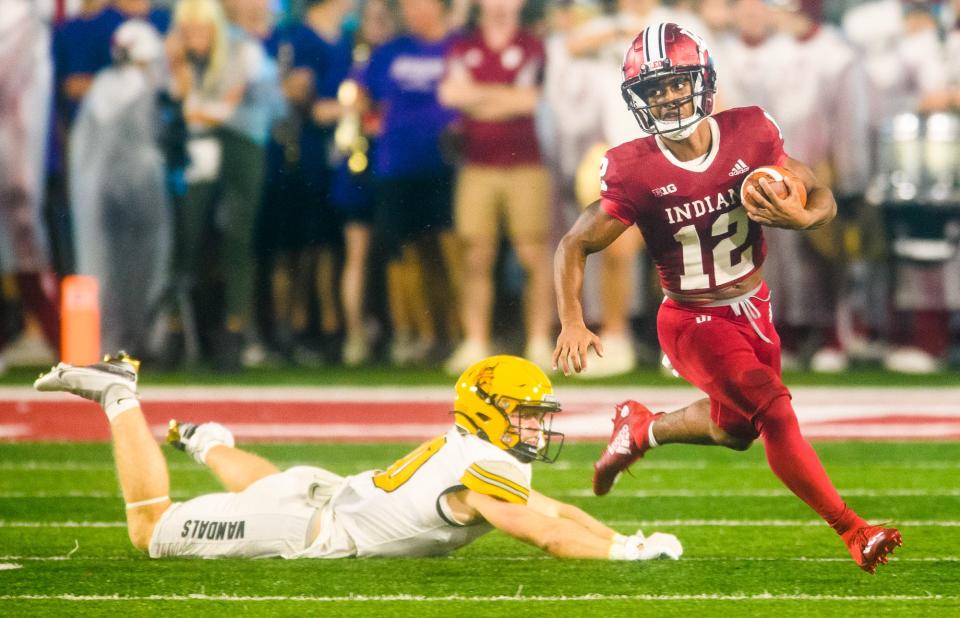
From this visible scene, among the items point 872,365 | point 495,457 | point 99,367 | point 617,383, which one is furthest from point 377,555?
point 872,365

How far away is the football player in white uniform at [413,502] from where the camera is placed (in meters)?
5.29

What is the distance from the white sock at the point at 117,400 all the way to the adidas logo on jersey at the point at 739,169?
2041 mm

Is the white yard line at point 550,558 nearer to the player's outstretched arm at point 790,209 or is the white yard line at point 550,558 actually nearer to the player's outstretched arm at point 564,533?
the player's outstretched arm at point 564,533

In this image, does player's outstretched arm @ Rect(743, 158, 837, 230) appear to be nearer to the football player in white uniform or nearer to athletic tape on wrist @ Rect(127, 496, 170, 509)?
the football player in white uniform

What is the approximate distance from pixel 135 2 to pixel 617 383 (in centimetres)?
381

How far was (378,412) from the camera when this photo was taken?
9.25 meters

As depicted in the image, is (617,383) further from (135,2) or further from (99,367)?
(99,367)

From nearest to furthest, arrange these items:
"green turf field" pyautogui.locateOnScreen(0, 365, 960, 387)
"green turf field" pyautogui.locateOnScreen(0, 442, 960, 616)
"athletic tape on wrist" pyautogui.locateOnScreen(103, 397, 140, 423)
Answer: "green turf field" pyautogui.locateOnScreen(0, 442, 960, 616)
"athletic tape on wrist" pyautogui.locateOnScreen(103, 397, 140, 423)
"green turf field" pyautogui.locateOnScreen(0, 365, 960, 387)

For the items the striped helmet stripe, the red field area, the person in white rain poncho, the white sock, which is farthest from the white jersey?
the person in white rain poncho

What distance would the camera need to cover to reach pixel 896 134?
10.7 metres

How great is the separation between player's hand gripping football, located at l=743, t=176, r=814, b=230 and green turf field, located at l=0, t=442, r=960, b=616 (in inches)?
40.2

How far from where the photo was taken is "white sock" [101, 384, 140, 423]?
5.82m

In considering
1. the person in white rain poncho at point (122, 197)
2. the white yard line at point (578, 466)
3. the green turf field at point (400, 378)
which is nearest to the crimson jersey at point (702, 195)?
the white yard line at point (578, 466)

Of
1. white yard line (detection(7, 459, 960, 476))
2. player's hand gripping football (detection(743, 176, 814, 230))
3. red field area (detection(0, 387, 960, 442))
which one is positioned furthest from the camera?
red field area (detection(0, 387, 960, 442))
